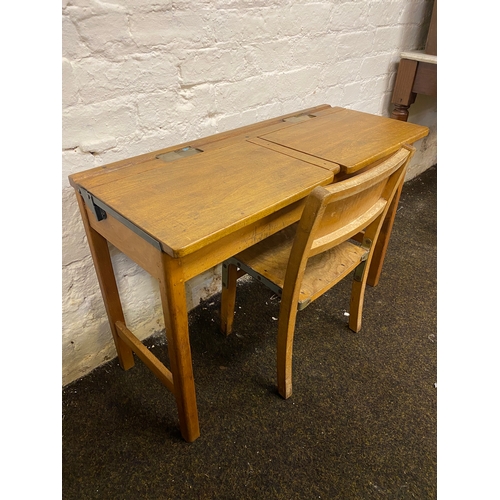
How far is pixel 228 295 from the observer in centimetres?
145

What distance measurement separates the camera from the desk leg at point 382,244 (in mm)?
1570

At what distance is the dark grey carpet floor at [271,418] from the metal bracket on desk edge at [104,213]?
2.30 ft

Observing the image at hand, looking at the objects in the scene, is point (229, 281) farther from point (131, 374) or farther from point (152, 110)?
point (152, 110)

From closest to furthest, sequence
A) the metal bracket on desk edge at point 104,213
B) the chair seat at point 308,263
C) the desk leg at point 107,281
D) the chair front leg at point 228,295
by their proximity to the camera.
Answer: the metal bracket on desk edge at point 104,213 < the desk leg at point 107,281 < the chair seat at point 308,263 < the chair front leg at point 228,295

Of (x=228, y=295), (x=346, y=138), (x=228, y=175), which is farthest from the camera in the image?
(x=228, y=295)

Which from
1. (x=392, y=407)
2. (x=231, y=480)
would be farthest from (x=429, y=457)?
(x=231, y=480)

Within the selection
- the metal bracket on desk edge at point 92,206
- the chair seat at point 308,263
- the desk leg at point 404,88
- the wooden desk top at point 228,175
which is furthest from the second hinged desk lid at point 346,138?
the desk leg at point 404,88

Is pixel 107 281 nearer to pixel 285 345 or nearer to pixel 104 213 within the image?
pixel 104 213

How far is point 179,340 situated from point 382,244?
109 centimetres

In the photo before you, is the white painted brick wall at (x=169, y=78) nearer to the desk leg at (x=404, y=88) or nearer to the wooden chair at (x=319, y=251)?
the desk leg at (x=404, y=88)

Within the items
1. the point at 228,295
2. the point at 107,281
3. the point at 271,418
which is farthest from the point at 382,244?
the point at 107,281

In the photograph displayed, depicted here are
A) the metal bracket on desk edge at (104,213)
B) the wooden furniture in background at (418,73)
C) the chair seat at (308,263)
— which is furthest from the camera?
the wooden furniture in background at (418,73)

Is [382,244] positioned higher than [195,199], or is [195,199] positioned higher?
[195,199]

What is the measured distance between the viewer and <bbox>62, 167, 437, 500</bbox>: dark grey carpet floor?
43.1 inches
